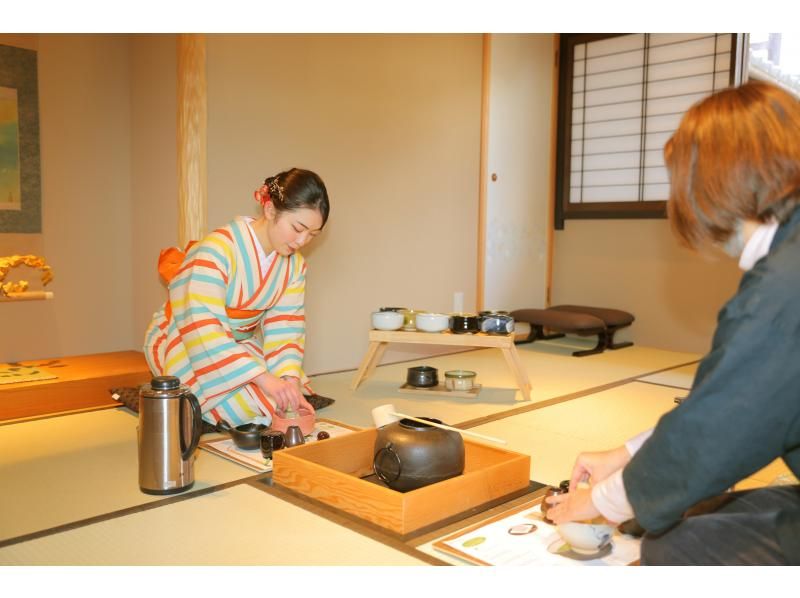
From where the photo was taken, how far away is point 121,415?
10.0 ft

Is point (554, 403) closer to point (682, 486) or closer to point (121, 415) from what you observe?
point (121, 415)

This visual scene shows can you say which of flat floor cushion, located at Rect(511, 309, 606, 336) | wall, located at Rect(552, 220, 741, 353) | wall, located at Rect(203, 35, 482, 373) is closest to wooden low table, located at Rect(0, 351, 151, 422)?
wall, located at Rect(203, 35, 482, 373)

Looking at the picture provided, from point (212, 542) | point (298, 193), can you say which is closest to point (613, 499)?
point (212, 542)

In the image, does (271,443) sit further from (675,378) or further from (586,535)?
(675,378)

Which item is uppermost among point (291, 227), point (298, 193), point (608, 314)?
point (298, 193)

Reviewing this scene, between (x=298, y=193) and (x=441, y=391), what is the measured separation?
1.31 m

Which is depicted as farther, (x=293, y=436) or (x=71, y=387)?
(x=71, y=387)

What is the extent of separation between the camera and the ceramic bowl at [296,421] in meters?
2.51

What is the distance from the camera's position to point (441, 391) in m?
3.48

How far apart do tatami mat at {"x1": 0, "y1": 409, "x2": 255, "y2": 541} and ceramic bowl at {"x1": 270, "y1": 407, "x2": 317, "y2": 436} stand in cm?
20

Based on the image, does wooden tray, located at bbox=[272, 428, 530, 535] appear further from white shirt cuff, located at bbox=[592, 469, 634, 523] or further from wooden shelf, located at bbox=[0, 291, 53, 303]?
wooden shelf, located at bbox=[0, 291, 53, 303]
